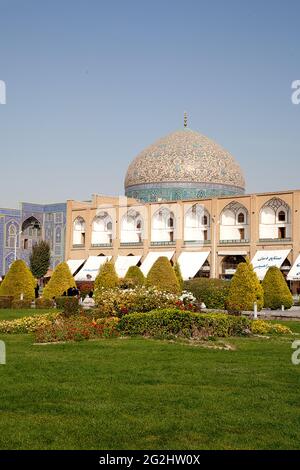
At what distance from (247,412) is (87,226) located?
43.1 metres

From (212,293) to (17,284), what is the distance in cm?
825

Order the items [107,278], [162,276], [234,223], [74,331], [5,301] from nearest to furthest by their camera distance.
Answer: [74,331] < [5,301] < [162,276] < [107,278] < [234,223]

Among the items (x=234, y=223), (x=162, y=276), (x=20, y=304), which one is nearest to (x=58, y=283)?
(x=20, y=304)

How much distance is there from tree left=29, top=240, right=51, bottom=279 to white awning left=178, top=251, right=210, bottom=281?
37.1ft

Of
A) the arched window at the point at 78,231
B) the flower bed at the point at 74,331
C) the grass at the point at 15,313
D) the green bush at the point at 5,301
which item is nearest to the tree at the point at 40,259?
the arched window at the point at 78,231

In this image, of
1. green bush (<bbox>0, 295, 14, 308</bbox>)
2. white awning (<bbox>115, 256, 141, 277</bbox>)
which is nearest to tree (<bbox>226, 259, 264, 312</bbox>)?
green bush (<bbox>0, 295, 14, 308</bbox>)

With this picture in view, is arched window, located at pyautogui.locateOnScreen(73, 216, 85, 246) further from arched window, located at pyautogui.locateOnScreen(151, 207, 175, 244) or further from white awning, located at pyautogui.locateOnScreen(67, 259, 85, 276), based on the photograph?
arched window, located at pyautogui.locateOnScreen(151, 207, 175, 244)

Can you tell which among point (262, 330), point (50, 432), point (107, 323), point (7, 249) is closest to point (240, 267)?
point (262, 330)

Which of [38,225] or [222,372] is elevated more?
[38,225]

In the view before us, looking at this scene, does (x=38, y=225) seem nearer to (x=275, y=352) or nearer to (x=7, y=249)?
(x=7, y=249)

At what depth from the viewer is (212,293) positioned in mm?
25484

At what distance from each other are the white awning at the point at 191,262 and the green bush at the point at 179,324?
2723 cm

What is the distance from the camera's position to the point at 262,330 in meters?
14.5

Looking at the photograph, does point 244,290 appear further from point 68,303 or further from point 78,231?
point 78,231
